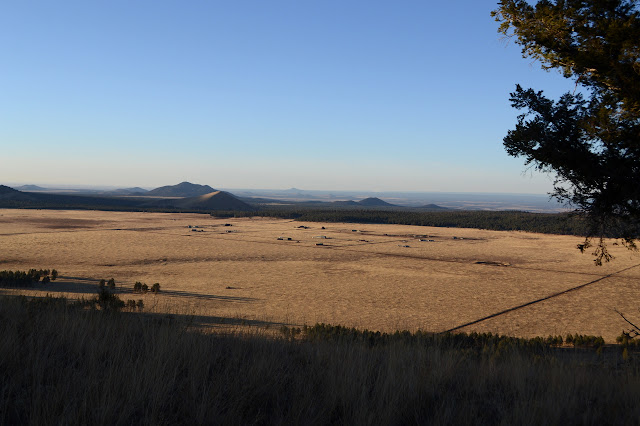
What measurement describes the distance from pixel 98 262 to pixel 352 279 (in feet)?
53.8

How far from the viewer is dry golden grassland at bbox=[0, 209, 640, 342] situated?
17250 mm

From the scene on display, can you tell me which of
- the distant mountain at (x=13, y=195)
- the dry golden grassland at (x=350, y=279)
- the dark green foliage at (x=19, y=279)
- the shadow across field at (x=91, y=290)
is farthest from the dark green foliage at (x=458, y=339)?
the distant mountain at (x=13, y=195)

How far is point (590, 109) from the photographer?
10.2m

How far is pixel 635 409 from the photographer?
4.49m

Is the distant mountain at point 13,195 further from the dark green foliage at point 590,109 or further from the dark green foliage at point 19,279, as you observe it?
the dark green foliage at point 590,109

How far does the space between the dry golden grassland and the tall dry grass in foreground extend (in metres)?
4.52

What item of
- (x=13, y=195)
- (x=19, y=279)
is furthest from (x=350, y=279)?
(x=13, y=195)

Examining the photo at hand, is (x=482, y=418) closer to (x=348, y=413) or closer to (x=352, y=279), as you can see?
(x=348, y=413)

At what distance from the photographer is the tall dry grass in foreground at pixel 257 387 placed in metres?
3.96

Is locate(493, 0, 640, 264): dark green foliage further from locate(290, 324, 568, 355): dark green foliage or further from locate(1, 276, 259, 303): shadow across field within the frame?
locate(1, 276, 259, 303): shadow across field

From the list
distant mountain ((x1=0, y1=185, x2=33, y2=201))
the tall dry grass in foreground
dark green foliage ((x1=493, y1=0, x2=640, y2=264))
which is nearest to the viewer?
the tall dry grass in foreground

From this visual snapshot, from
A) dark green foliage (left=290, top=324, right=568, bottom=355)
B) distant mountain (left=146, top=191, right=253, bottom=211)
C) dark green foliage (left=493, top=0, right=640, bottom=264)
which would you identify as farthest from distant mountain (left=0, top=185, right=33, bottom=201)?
dark green foliage (left=493, top=0, right=640, bottom=264)

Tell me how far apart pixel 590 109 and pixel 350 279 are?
17.8 metres

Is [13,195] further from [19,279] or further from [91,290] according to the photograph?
[91,290]
